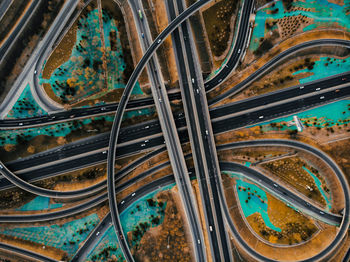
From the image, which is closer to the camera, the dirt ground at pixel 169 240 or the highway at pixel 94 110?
the dirt ground at pixel 169 240

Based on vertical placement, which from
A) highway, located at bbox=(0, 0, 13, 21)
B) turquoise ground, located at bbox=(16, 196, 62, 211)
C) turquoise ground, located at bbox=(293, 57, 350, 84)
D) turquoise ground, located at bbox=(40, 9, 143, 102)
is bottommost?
turquoise ground, located at bbox=(16, 196, 62, 211)

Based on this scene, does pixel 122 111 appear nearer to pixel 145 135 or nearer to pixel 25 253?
pixel 145 135

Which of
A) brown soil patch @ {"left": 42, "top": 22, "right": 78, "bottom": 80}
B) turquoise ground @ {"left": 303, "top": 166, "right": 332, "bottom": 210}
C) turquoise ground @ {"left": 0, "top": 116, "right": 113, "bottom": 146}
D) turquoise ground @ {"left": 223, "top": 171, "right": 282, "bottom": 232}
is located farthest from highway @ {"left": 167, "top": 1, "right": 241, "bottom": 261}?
brown soil patch @ {"left": 42, "top": 22, "right": 78, "bottom": 80}

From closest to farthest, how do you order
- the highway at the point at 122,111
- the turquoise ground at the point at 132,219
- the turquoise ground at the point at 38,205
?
the highway at the point at 122,111 → the turquoise ground at the point at 132,219 → the turquoise ground at the point at 38,205

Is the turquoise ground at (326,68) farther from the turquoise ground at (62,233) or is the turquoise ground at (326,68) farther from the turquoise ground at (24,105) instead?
the turquoise ground at (24,105)

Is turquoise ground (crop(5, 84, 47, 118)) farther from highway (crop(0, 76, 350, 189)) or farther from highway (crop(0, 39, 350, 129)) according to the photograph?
highway (crop(0, 76, 350, 189))

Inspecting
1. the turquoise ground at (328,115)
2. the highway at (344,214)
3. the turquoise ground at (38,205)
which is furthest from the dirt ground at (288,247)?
the turquoise ground at (38,205)
